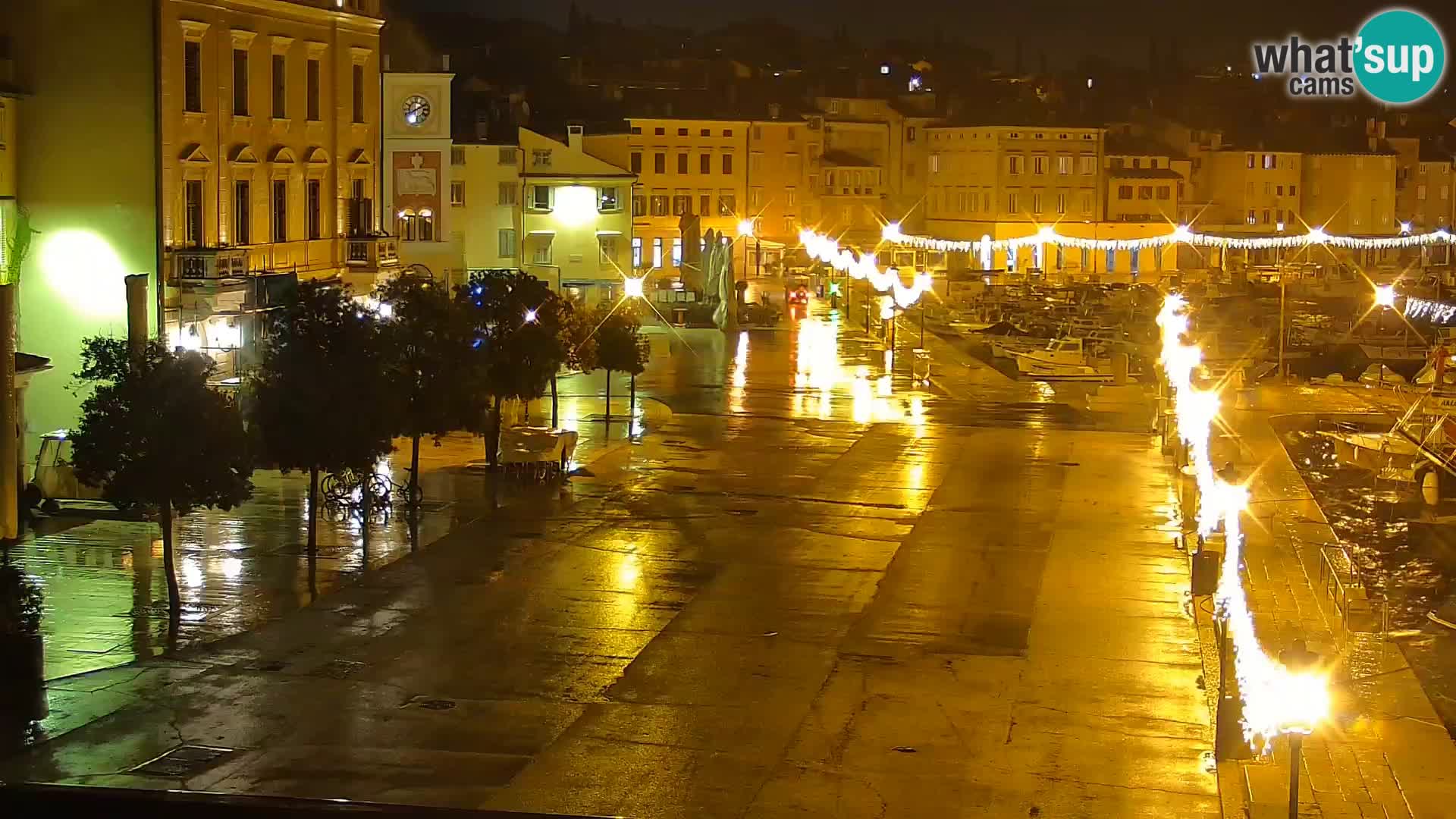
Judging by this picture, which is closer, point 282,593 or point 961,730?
point 961,730

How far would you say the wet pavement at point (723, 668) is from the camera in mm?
15602

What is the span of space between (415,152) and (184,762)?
119ft

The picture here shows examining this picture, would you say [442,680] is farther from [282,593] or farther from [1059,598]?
[1059,598]

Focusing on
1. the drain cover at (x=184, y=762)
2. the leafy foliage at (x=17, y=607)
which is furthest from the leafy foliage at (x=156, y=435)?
the drain cover at (x=184, y=762)

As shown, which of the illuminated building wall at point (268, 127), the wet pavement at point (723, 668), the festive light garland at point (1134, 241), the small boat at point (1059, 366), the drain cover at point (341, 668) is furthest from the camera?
the festive light garland at point (1134, 241)

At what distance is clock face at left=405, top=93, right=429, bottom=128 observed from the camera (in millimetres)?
50719

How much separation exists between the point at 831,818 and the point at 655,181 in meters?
85.0

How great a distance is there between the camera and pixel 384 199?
1961 inches

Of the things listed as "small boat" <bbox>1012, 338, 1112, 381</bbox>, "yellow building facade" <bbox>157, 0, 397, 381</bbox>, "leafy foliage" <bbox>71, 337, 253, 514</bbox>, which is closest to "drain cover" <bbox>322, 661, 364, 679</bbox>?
"leafy foliage" <bbox>71, 337, 253, 514</bbox>

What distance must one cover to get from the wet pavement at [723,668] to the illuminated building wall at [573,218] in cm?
3918

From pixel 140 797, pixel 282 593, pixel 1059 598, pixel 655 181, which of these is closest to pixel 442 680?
pixel 282 593

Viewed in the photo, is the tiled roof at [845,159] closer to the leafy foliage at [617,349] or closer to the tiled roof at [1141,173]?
the tiled roof at [1141,173]

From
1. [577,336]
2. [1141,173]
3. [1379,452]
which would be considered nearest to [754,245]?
[1141,173]

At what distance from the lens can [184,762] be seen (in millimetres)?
15664
